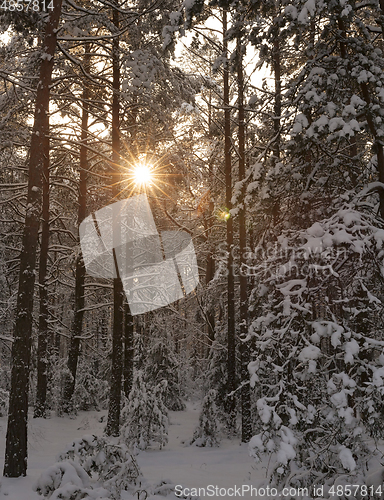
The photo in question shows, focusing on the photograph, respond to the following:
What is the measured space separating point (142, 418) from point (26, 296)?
17.6ft

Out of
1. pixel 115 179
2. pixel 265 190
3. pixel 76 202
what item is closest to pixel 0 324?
pixel 76 202

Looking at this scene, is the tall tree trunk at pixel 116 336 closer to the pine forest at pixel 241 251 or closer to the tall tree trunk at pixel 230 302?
the pine forest at pixel 241 251

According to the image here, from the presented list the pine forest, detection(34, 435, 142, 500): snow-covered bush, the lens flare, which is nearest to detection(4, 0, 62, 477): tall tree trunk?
the pine forest

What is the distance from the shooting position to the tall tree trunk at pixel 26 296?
746 centimetres

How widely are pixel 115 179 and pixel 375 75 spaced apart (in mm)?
7684

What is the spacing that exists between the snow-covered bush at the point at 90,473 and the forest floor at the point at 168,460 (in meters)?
0.38

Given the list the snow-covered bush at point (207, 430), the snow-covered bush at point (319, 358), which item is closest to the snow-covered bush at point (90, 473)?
the snow-covered bush at point (319, 358)

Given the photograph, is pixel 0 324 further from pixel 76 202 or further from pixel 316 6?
pixel 316 6

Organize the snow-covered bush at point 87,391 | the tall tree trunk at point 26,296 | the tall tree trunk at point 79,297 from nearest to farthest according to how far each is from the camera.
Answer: the tall tree trunk at point 26,296
the tall tree trunk at point 79,297
the snow-covered bush at point 87,391

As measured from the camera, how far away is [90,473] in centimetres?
725

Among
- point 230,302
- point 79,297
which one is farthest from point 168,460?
point 79,297

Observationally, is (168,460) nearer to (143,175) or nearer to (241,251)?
(241,251)

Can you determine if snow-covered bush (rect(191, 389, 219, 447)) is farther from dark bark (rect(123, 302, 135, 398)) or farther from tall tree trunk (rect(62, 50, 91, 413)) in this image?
tall tree trunk (rect(62, 50, 91, 413))

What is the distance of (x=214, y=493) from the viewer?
24.7ft
